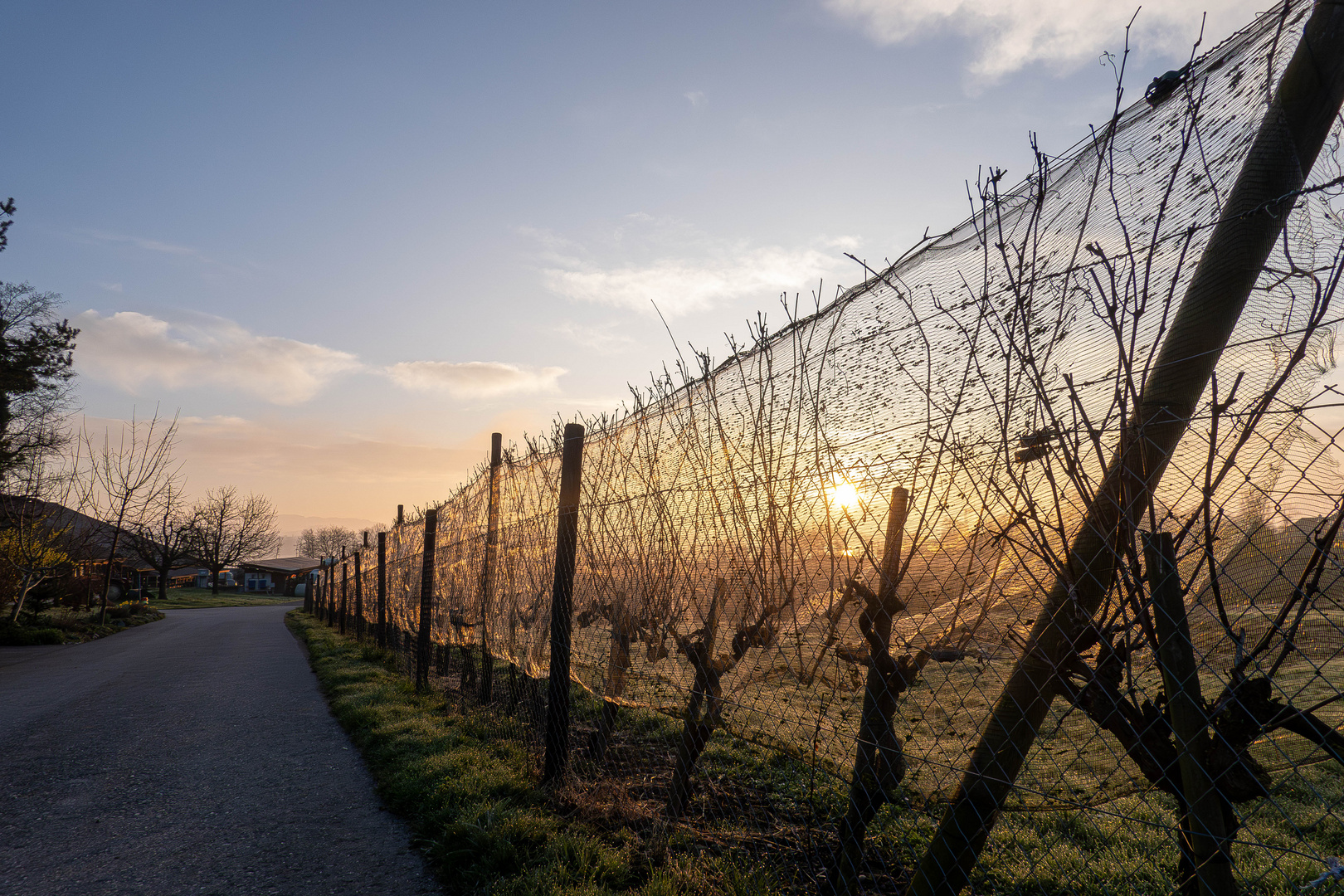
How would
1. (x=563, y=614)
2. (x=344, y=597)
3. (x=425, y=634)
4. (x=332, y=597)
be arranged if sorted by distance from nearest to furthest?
(x=563, y=614)
(x=425, y=634)
(x=344, y=597)
(x=332, y=597)

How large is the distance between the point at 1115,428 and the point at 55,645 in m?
21.2

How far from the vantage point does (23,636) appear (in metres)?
15.7

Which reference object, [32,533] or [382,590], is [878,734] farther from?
[32,533]

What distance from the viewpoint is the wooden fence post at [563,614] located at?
413 centimetres

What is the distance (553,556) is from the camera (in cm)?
489

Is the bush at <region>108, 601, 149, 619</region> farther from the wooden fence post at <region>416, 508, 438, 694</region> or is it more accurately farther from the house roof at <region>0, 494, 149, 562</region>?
the wooden fence post at <region>416, 508, 438, 694</region>

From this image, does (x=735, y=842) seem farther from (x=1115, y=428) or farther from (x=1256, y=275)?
(x=1256, y=275)

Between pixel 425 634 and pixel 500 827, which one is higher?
pixel 425 634

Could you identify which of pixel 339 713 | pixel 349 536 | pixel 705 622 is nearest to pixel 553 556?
pixel 705 622

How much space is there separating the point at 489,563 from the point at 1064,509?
5584mm

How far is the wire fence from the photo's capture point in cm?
137

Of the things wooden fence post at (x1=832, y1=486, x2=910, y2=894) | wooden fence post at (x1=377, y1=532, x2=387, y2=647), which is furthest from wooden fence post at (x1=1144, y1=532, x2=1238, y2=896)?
wooden fence post at (x1=377, y1=532, x2=387, y2=647)

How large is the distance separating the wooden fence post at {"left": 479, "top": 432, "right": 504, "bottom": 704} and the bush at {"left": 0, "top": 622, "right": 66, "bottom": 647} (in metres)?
15.5

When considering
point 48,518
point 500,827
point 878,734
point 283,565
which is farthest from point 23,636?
point 283,565
